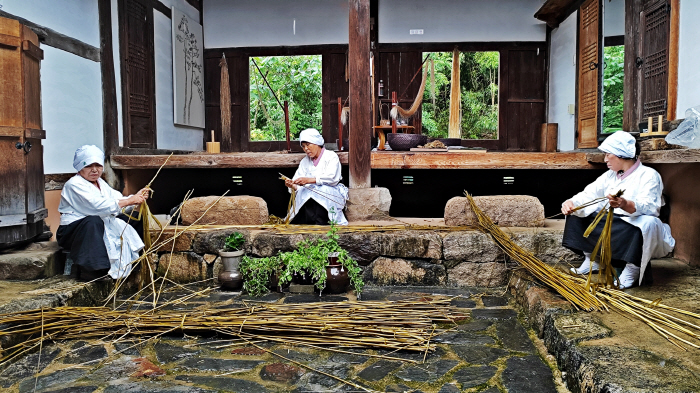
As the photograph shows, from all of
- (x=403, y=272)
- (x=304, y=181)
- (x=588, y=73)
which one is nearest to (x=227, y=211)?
(x=304, y=181)

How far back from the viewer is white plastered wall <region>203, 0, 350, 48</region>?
9469mm

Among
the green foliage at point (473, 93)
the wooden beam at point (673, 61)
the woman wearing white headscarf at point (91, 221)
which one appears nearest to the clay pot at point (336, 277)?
the woman wearing white headscarf at point (91, 221)

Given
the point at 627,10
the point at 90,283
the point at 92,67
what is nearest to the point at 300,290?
the point at 90,283

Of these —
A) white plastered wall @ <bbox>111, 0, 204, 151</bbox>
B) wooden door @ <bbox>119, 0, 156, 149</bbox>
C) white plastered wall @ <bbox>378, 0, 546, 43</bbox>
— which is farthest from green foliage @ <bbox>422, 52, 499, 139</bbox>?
wooden door @ <bbox>119, 0, 156, 149</bbox>

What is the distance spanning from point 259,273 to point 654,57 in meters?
4.53

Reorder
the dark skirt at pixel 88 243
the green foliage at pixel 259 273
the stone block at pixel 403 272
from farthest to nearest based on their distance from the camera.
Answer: the stone block at pixel 403 272 → the green foliage at pixel 259 273 → the dark skirt at pixel 88 243

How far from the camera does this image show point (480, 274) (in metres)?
5.30

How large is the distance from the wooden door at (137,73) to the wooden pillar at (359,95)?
3142 mm

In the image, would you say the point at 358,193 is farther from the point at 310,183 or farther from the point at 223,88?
the point at 223,88

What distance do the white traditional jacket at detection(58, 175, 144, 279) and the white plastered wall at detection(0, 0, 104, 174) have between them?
1.43m

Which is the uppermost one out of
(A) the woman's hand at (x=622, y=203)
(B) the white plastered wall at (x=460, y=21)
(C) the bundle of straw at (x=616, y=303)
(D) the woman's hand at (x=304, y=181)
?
(B) the white plastered wall at (x=460, y=21)

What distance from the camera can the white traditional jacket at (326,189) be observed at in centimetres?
593

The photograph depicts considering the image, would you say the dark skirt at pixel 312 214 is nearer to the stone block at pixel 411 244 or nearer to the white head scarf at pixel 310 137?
the white head scarf at pixel 310 137

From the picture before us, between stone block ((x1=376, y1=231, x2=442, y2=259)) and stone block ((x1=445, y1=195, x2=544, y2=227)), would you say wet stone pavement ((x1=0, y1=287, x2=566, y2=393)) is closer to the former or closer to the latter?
stone block ((x1=376, y1=231, x2=442, y2=259))
